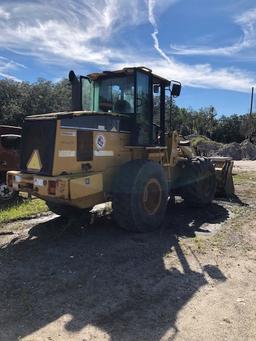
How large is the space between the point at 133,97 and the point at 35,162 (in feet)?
→ 7.72

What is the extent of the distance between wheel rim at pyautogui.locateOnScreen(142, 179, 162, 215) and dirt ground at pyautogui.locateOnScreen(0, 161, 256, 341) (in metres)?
0.45

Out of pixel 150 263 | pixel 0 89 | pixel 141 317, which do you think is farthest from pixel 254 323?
pixel 0 89

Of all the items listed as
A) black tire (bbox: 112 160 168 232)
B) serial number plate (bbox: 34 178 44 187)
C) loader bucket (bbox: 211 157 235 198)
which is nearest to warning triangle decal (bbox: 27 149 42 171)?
serial number plate (bbox: 34 178 44 187)

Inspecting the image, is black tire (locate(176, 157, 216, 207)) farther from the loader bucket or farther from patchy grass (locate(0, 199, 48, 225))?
patchy grass (locate(0, 199, 48, 225))

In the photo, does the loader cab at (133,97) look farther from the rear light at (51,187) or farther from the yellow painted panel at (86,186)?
the rear light at (51,187)

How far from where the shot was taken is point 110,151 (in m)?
7.93

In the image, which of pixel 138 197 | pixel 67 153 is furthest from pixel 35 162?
pixel 138 197

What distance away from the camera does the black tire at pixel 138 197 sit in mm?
7629

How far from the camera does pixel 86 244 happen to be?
7242 millimetres

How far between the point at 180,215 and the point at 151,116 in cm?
235

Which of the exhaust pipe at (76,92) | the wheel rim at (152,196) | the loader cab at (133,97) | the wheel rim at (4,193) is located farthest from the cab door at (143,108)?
the wheel rim at (4,193)

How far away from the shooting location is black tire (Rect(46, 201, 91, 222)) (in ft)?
28.6

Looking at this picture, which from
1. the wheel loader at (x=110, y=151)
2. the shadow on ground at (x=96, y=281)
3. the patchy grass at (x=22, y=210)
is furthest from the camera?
the patchy grass at (x=22, y=210)

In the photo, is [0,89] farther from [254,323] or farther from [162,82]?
[254,323]
